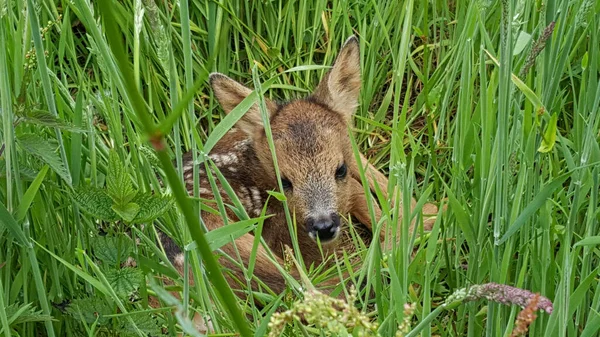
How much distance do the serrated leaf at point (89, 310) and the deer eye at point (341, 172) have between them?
6.33 feet

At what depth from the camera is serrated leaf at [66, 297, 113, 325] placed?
7.59 ft

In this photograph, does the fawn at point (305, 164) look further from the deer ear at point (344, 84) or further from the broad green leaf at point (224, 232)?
the broad green leaf at point (224, 232)

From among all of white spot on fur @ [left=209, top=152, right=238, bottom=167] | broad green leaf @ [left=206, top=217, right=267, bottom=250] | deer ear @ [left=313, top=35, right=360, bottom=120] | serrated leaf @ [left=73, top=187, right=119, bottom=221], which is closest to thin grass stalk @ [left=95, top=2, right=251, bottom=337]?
broad green leaf @ [left=206, top=217, right=267, bottom=250]

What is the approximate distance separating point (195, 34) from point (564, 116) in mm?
1834

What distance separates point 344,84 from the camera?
4.19m

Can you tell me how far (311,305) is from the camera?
1270 millimetres

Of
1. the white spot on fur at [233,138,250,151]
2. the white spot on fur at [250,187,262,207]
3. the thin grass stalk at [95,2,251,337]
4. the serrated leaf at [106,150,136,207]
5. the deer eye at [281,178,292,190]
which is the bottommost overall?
the white spot on fur at [250,187,262,207]

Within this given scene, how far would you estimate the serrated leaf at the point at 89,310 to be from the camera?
2312mm

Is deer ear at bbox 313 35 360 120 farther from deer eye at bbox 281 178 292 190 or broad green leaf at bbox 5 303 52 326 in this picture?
broad green leaf at bbox 5 303 52 326

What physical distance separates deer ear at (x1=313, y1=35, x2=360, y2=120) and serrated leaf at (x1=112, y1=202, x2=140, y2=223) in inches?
78.4

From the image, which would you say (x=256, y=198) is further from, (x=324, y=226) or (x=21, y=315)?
(x=21, y=315)

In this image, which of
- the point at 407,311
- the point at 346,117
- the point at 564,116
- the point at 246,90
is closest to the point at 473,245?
the point at 407,311


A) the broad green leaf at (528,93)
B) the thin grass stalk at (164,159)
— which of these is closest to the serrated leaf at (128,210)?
the broad green leaf at (528,93)

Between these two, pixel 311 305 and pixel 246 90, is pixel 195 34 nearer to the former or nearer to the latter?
pixel 246 90
